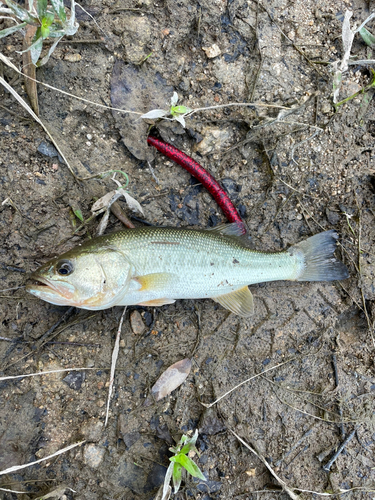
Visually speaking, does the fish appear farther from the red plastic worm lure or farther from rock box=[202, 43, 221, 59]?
rock box=[202, 43, 221, 59]

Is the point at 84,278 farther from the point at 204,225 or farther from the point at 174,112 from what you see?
the point at 174,112

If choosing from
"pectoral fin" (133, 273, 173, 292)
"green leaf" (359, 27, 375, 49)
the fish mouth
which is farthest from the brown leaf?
"green leaf" (359, 27, 375, 49)

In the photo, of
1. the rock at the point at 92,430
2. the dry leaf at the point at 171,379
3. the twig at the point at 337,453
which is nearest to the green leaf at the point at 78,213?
the dry leaf at the point at 171,379

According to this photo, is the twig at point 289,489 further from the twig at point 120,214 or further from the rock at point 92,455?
the twig at point 120,214

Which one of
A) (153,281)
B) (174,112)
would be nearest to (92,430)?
(153,281)

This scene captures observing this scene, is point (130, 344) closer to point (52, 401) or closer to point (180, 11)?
point (52, 401)

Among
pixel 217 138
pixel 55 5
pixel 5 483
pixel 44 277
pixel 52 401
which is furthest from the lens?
pixel 217 138

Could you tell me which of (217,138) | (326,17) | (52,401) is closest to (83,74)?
(217,138)
